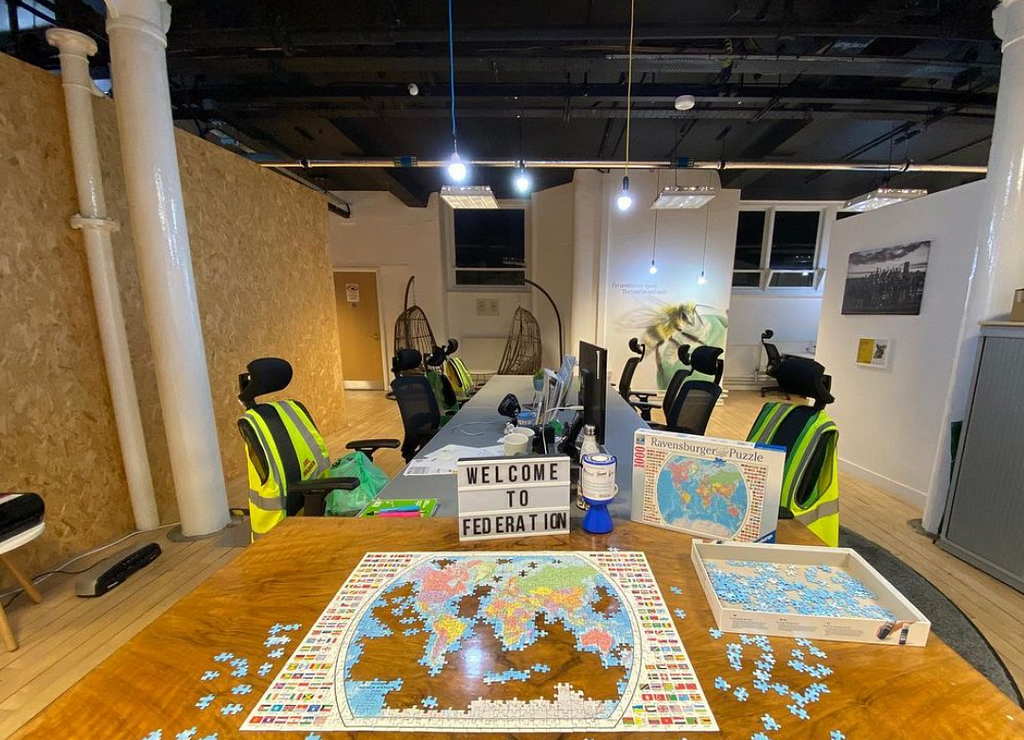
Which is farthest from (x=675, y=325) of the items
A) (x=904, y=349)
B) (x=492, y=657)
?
(x=492, y=657)

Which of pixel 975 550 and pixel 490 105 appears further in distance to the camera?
pixel 490 105

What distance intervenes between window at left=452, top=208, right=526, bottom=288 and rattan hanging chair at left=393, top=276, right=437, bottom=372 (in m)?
1.04

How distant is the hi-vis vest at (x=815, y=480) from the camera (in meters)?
1.55

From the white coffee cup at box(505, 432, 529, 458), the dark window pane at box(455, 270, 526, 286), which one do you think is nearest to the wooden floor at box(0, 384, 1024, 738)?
the white coffee cup at box(505, 432, 529, 458)

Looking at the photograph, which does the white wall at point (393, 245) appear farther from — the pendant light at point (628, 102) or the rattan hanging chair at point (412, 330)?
the pendant light at point (628, 102)

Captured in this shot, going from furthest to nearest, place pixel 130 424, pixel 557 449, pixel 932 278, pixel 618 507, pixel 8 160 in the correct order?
1. pixel 932 278
2. pixel 130 424
3. pixel 8 160
4. pixel 557 449
5. pixel 618 507

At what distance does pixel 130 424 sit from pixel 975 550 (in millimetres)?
5279

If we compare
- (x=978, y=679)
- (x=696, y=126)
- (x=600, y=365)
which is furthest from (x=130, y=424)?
(x=696, y=126)

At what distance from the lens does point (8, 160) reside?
207 centimetres

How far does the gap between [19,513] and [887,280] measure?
19.0 feet

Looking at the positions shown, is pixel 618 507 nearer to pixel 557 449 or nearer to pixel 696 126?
pixel 557 449

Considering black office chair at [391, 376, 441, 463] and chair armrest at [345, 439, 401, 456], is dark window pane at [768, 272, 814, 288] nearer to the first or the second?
black office chair at [391, 376, 441, 463]

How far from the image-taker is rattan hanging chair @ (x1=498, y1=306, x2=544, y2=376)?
23.0 ft

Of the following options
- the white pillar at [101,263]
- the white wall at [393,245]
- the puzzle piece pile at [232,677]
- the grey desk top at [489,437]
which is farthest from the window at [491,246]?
the puzzle piece pile at [232,677]
